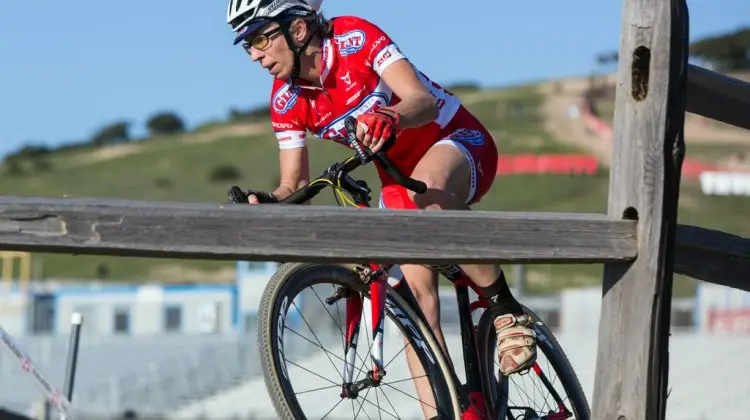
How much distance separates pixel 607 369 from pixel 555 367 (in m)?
1.36

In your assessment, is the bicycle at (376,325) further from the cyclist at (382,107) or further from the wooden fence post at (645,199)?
the wooden fence post at (645,199)

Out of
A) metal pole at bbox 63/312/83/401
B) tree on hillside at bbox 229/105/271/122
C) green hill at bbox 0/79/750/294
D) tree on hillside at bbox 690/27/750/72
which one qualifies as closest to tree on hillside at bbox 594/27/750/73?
tree on hillside at bbox 690/27/750/72

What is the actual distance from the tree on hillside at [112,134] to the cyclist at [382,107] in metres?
123

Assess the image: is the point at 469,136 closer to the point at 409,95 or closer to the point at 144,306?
the point at 409,95

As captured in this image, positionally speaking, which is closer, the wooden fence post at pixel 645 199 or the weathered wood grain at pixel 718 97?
the wooden fence post at pixel 645 199

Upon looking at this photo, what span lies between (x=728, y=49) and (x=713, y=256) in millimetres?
110543

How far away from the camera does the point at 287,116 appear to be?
5238 millimetres

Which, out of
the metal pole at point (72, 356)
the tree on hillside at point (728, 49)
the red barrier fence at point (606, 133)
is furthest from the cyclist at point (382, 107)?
the tree on hillside at point (728, 49)

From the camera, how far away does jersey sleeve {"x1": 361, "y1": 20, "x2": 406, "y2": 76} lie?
15.9 ft

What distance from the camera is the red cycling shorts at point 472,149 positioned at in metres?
5.09

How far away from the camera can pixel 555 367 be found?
574cm

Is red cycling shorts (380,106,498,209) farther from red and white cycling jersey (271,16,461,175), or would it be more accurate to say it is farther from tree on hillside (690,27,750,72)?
tree on hillside (690,27,750,72)

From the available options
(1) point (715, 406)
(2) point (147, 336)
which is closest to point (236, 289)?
(2) point (147, 336)

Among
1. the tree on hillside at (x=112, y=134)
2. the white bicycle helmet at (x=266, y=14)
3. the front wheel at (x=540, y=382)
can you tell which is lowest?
the front wheel at (x=540, y=382)
